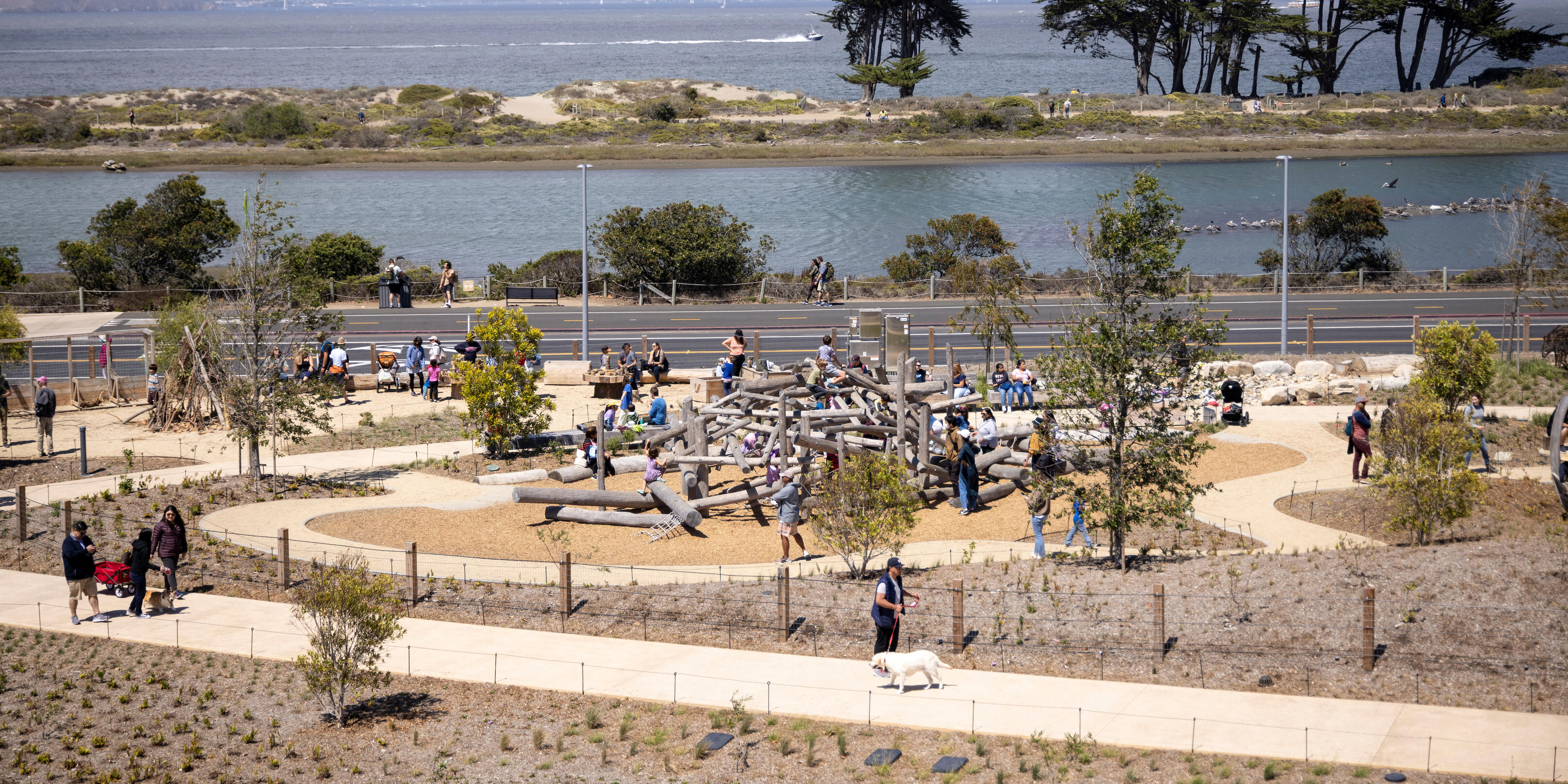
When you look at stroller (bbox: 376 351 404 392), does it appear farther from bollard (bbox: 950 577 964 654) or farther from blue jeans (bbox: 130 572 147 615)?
bollard (bbox: 950 577 964 654)

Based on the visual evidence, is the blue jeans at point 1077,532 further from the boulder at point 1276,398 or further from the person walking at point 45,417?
the person walking at point 45,417

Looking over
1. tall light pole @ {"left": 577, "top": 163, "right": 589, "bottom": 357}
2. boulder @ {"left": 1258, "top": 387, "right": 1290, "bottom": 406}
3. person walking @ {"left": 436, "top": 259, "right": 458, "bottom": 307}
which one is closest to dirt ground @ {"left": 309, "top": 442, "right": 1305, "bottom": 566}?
boulder @ {"left": 1258, "top": 387, "right": 1290, "bottom": 406}

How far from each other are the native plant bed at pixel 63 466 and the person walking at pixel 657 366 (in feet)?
36.2

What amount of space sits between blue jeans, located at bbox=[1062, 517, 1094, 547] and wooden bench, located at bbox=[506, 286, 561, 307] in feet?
107

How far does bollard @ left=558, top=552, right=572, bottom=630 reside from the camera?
55.8 feet

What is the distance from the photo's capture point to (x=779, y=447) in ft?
76.1

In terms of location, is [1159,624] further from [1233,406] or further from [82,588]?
[1233,406]

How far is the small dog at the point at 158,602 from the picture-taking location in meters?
17.8

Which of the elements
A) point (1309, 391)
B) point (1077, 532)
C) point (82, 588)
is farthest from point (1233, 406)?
point (82, 588)

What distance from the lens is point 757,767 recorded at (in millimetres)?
12633

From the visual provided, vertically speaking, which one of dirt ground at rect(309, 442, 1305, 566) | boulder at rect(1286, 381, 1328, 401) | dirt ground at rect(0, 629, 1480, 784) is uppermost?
boulder at rect(1286, 381, 1328, 401)

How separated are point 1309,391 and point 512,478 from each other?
19.7 metres

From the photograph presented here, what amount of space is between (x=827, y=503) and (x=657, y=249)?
1273 inches

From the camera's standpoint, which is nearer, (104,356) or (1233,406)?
(1233,406)
